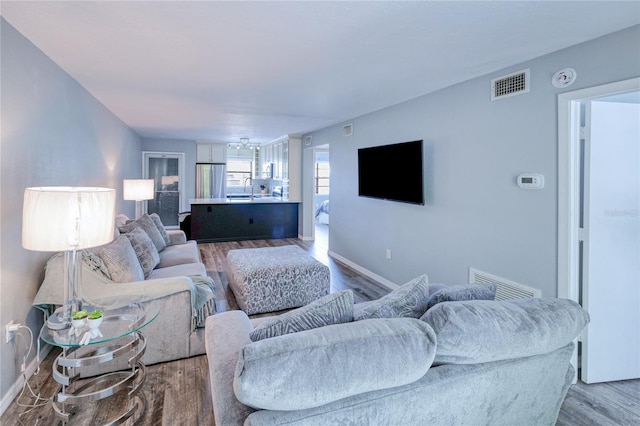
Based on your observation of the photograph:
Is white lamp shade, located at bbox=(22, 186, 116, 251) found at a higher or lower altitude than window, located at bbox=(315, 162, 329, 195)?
lower

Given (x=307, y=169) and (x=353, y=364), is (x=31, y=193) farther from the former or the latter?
(x=307, y=169)

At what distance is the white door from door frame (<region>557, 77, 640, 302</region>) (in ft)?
0.19

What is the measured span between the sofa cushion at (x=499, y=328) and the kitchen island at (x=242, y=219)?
6404mm

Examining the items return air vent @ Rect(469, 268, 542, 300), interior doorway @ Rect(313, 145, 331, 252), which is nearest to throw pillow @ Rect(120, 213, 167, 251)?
interior doorway @ Rect(313, 145, 331, 252)

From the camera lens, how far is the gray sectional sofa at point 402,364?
108cm

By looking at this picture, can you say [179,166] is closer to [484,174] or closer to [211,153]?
[211,153]

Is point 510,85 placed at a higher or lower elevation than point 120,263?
higher

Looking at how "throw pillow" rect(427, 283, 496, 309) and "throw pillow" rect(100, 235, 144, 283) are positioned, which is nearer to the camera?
"throw pillow" rect(427, 283, 496, 309)

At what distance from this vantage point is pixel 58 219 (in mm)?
1709

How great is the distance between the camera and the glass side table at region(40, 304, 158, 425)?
1780 mm

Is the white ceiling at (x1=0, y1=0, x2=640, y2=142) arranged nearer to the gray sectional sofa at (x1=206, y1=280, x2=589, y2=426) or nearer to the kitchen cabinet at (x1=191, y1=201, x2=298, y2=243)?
the gray sectional sofa at (x1=206, y1=280, x2=589, y2=426)

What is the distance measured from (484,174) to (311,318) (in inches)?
91.8

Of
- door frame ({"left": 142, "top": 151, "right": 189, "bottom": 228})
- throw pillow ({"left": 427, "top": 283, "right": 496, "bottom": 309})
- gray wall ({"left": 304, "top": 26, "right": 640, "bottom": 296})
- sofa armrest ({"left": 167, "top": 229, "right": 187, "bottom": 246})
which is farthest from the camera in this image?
door frame ({"left": 142, "top": 151, "right": 189, "bottom": 228})

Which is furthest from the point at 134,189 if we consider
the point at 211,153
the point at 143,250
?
the point at 211,153
